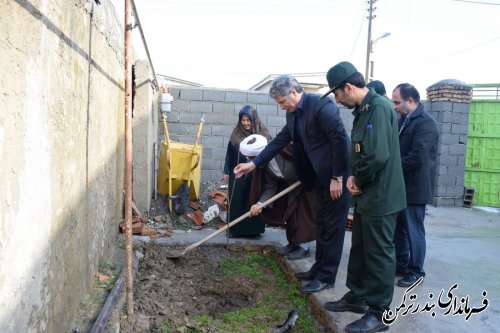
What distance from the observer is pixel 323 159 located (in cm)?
359

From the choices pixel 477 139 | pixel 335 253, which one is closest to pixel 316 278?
pixel 335 253

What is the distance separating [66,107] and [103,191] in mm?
1407

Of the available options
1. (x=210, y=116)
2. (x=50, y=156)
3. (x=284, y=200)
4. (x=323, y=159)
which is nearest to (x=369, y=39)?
(x=210, y=116)

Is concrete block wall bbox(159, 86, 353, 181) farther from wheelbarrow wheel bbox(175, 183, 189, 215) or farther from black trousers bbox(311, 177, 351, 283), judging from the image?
black trousers bbox(311, 177, 351, 283)

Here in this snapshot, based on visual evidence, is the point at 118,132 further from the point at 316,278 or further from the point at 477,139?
the point at 477,139

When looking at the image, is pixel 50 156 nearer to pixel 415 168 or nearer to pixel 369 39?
pixel 415 168

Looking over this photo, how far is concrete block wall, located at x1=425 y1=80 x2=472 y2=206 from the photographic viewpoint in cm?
831

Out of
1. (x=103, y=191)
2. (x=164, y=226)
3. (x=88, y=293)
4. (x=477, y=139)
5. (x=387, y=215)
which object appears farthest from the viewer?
(x=477, y=139)

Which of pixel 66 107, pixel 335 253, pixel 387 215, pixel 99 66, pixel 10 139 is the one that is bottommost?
pixel 335 253

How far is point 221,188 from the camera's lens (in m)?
7.28

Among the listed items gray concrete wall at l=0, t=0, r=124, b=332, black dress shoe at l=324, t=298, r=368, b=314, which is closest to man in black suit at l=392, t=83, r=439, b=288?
black dress shoe at l=324, t=298, r=368, b=314

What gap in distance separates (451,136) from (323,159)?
591cm

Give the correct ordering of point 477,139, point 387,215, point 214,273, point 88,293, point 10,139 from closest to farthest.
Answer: point 10,139 < point 387,215 < point 88,293 < point 214,273 < point 477,139

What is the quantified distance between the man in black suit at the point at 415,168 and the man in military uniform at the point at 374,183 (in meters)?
1.02
